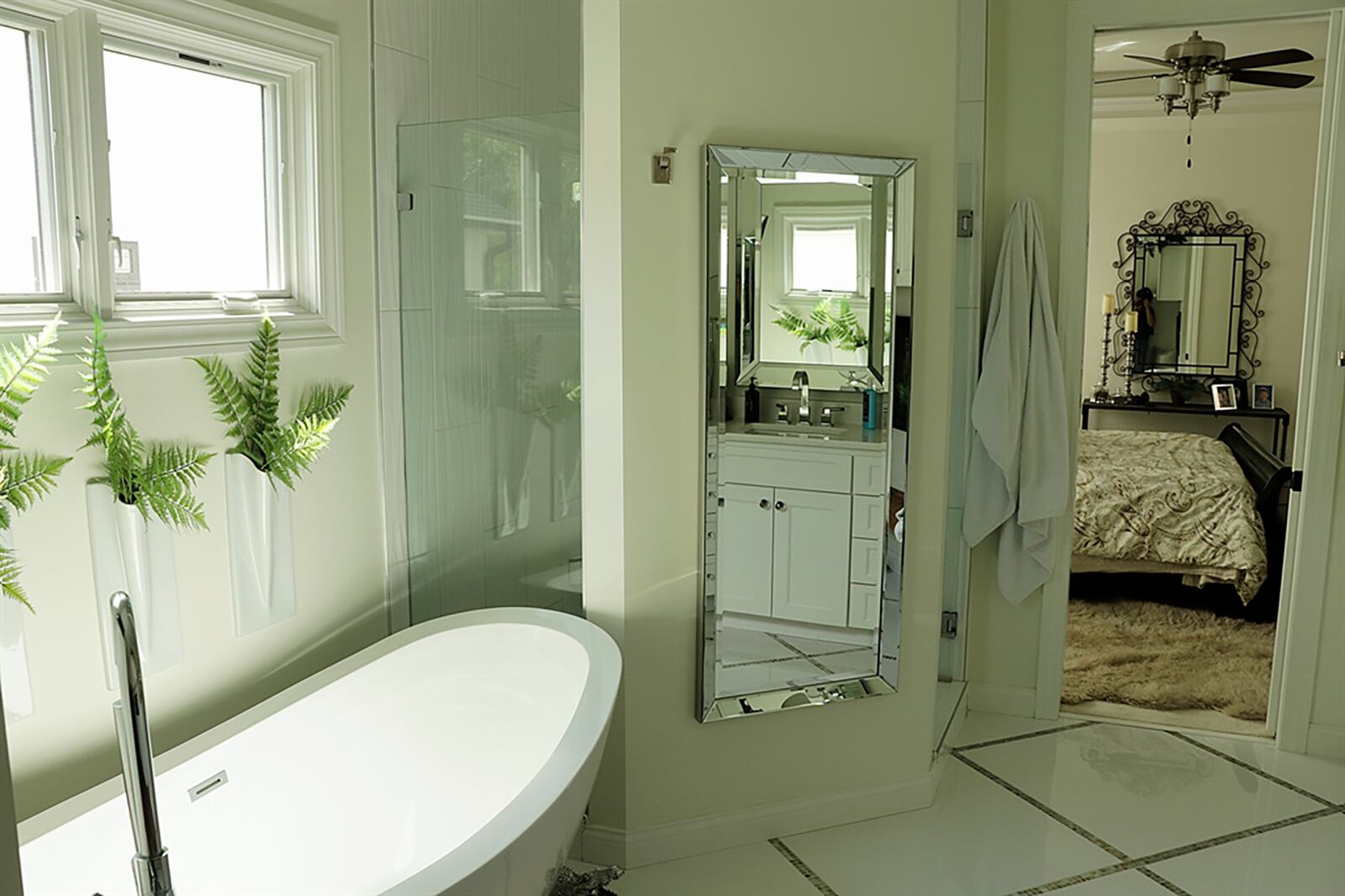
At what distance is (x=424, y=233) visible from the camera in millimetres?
2945

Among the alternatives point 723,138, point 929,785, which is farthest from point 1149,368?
point 723,138

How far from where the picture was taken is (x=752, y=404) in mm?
2732

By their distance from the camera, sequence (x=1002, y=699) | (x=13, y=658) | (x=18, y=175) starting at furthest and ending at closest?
(x=1002, y=699)
(x=18, y=175)
(x=13, y=658)

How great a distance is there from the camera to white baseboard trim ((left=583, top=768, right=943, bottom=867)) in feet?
9.12

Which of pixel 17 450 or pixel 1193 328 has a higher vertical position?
pixel 1193 328

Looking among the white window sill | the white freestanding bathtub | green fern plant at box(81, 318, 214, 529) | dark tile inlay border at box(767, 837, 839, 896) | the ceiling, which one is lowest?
dark tile inlay border at box(767, 837, 839, 896)

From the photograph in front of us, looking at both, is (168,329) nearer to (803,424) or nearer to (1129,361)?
(803,424)

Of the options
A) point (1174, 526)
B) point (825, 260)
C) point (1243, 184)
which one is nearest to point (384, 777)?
point (825, 260)

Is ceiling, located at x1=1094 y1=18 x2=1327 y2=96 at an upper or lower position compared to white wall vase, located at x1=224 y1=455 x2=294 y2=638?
upper

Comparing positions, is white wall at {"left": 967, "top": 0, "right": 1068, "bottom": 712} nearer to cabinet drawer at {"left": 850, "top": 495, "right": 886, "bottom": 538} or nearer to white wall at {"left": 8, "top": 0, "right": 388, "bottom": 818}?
cabinet drawer at {"left": 850, "top": 495, "right": 886, "bottom": 538}

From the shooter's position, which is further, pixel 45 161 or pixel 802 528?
pixel 802 528

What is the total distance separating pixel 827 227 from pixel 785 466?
0.60m

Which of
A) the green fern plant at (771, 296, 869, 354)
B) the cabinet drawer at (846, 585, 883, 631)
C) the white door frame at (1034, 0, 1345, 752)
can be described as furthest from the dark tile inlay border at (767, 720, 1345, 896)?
the green fern plant at (771, 296, 869, 354)

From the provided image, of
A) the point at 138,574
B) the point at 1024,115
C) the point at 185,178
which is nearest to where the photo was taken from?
the point at 138,574
